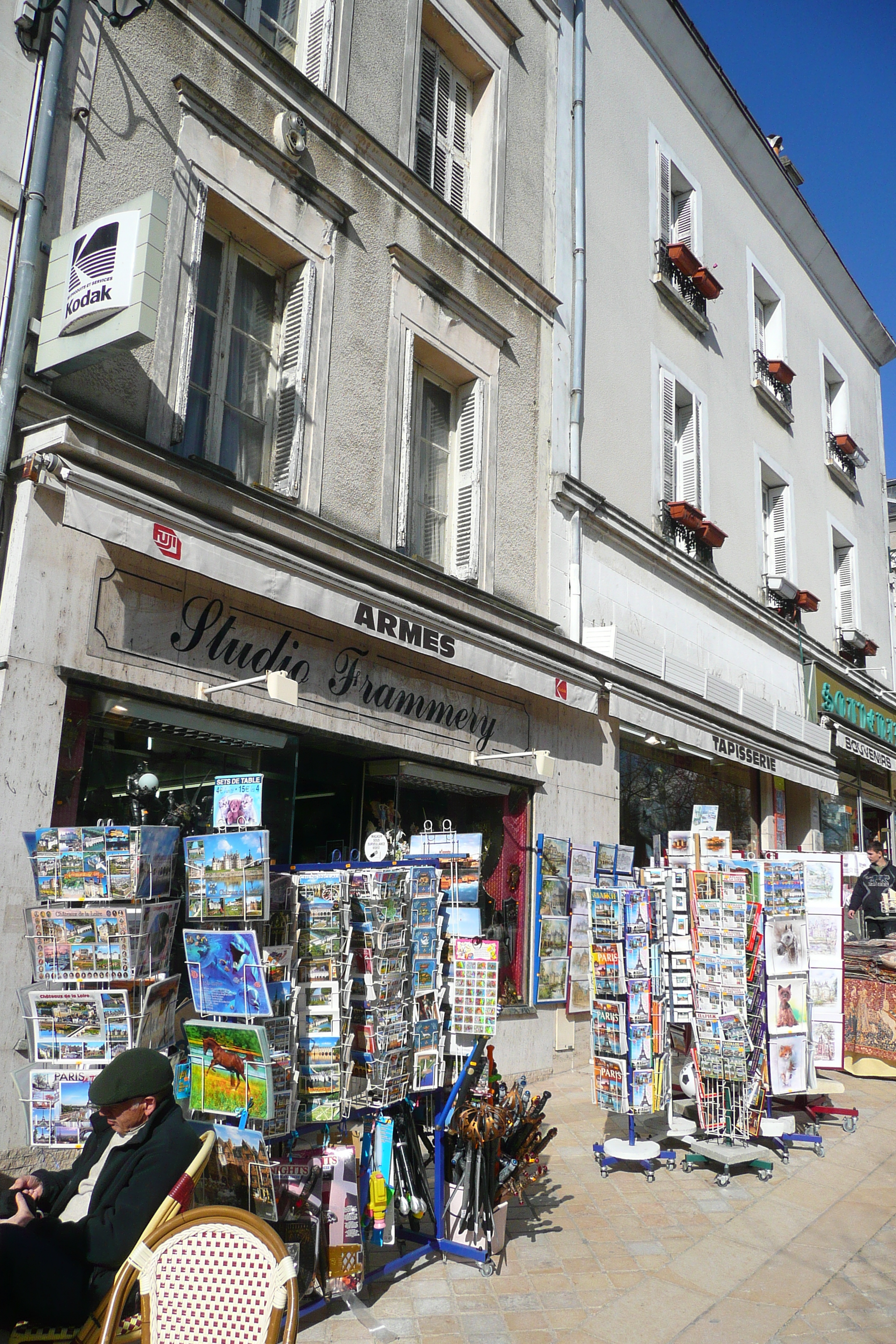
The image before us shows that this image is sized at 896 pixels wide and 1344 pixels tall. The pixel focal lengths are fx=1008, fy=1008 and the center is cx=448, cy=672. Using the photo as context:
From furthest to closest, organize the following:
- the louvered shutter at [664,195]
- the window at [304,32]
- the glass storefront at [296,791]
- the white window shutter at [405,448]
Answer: the louvered shutter at [664,195] < the white window shutter at [405,448] < the window at [304,32] < the glass storefront at [296,791]

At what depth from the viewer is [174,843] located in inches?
176

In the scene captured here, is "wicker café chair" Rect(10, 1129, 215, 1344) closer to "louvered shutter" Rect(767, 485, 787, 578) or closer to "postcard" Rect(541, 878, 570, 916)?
"postcard" Rect(541, 878, 570, 916)

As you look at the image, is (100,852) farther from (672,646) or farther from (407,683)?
(672,646)

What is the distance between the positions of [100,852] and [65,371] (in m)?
2.76

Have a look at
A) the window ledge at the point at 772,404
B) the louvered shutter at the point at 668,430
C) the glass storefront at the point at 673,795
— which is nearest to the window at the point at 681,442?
the louvered shutter at the point at 668,430

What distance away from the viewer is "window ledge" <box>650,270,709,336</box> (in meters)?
12.3

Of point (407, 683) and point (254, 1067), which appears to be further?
point (407, 683)

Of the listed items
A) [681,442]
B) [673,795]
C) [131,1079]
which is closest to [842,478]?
[681,442]

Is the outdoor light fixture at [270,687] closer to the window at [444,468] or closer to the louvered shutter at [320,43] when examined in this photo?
the window at [444,468]

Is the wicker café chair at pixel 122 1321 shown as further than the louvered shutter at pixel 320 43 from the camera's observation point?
No

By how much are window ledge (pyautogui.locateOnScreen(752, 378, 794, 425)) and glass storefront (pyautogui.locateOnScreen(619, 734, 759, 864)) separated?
18.1ft

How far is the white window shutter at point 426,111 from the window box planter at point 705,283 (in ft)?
15.7

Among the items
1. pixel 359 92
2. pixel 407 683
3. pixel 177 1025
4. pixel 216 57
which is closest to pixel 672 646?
pixel 407 683

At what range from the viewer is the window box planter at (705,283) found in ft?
42.4
